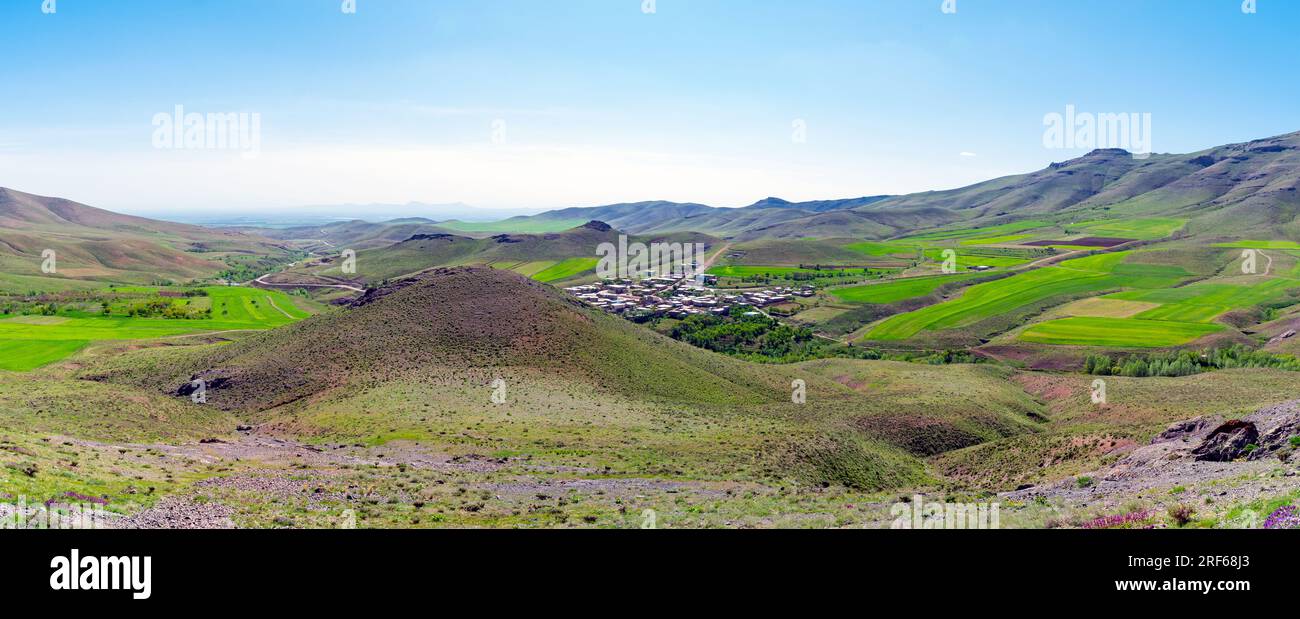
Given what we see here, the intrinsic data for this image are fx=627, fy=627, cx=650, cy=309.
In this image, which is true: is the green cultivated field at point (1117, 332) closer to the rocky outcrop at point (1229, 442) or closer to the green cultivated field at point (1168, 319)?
the green cultivated field at point (1168, 319)

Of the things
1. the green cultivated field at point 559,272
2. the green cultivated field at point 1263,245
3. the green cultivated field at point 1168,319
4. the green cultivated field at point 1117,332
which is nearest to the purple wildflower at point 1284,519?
the green cultivated field at point 1117,332

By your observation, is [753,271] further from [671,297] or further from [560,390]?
[560,390]

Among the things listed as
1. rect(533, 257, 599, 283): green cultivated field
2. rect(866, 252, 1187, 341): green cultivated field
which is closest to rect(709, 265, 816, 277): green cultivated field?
rect(533, 257, 599, 283): green cultivated field

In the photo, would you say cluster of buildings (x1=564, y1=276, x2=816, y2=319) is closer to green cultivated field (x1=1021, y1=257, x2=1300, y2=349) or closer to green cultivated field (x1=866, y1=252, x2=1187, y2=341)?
green cultivated field (x1=866, y1=252, x2=1187, y2=341)

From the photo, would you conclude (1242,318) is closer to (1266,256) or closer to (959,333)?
(959,333)

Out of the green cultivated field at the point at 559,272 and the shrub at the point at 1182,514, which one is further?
the green cultivated field at the point at 559,272
